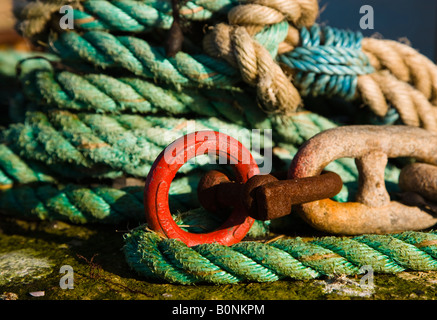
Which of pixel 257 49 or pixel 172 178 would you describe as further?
pixel 257 49

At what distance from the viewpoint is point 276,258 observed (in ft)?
4.45

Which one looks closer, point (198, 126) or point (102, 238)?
point (102, 238)

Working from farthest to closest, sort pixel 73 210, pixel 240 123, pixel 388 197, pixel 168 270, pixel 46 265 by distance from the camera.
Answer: pixel 240 123
pixel 73 210
pixel 388 197
pixel 46 265
pixel 168 270

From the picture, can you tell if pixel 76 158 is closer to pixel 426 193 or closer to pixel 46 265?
pixel 46 265

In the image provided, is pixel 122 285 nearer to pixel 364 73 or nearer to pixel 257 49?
pixel 257 49

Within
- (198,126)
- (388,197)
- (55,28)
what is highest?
(55,28)

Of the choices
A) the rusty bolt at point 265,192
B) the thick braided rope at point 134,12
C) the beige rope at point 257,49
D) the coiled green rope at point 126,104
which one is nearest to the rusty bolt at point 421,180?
the coiled green rope at point 126,104

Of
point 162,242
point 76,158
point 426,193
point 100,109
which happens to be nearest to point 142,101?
point 100,109

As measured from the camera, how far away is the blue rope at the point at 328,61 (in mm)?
1991

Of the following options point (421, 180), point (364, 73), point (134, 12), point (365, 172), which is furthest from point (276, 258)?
point (134, 12)

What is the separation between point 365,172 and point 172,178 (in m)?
0.80

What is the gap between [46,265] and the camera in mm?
1533

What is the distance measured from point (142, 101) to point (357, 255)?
1.20m

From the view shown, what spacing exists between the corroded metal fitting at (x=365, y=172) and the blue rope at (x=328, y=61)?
39 cm
